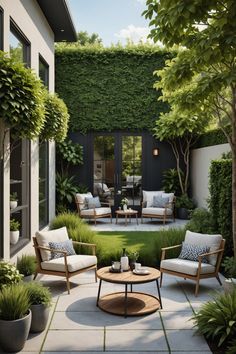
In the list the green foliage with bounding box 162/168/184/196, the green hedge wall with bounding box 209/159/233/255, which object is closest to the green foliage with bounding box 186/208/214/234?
the green hedge wall with bounding box 209/159/233/255

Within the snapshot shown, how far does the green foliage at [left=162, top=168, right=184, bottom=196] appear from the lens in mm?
13195

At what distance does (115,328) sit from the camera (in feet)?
15.2

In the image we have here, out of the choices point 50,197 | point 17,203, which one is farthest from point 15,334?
point 50,197

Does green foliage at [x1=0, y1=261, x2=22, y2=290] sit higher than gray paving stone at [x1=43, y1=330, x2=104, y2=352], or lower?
higher

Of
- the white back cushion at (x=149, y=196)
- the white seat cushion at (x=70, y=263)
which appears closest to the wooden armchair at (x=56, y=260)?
the white seat cushion at (x=70, y=263)

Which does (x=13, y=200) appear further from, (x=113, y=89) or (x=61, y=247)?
(x=113, y=89)

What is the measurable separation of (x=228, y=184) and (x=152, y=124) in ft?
23.1

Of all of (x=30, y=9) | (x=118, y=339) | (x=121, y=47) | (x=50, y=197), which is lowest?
(x=118, y=339)

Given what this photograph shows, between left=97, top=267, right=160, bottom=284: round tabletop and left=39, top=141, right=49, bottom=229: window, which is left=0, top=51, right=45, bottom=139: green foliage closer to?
left=97, top=267, right=160, bottom=284: round tabletop

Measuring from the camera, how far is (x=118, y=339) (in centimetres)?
434

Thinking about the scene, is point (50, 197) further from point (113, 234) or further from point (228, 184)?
point (228, 184)

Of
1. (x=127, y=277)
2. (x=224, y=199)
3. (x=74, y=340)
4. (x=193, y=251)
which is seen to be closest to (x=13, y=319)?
(x=74, y=340)

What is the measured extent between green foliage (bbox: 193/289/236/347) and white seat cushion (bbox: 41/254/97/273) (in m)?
2.16

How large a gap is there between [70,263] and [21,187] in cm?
204
